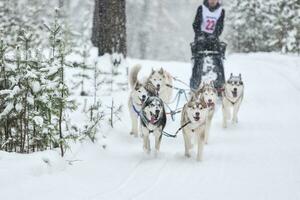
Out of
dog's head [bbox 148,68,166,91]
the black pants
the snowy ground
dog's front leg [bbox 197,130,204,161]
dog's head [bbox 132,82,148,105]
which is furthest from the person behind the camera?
the black pants

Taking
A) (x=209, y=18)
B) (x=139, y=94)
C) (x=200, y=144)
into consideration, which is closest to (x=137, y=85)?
(x=139, y=94)

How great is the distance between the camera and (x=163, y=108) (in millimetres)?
5977

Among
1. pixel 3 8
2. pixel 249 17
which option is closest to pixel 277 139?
pixel 3 8

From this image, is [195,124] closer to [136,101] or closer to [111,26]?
[136,101]

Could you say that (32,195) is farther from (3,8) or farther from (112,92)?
(3,8)

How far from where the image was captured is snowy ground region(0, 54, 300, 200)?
4461 millimetres

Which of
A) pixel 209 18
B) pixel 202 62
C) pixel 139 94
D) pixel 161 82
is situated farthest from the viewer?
pixel 202 62

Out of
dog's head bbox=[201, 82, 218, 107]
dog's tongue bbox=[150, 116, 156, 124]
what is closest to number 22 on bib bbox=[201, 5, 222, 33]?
dog's head bbox=[201, 82, 218, 107]

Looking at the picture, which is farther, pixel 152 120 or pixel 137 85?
pixel 137 85

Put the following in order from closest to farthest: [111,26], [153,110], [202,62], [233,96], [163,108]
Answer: [153,110] < [163,108] < [233,96] < [202,62] < [111,26]

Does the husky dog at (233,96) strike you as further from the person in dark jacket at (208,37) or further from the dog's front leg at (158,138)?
the dog's front leg at (158,138)

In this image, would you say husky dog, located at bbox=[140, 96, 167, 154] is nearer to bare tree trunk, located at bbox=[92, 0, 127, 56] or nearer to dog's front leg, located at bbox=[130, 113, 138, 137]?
dog's front leg, located at bbox=[130, 113, 138, 137]

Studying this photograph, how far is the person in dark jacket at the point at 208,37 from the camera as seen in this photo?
8.54 m

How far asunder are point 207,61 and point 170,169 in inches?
146
